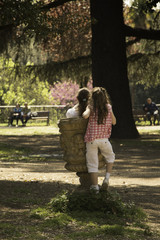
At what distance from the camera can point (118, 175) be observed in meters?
11.0

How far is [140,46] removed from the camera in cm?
2541

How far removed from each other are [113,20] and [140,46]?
17.6 ft

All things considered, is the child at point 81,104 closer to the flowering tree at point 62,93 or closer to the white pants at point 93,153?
the white pants at point 93,153

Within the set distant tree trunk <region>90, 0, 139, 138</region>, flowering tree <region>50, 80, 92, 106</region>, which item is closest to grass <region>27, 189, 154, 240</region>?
distant tree trunk <region>90, 0, 139, 138</region>

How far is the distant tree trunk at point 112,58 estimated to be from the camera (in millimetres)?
20203

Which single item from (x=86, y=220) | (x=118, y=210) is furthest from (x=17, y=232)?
(x=118, y=210)

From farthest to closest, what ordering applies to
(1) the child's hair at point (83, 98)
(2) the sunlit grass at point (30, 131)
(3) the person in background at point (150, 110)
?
(3) the person in background at point (150, 110)
(2) the sunlit grass at point (30, 131)
(1) the child's hair at point (83, 98)

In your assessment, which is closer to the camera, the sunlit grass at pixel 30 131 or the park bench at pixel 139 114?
the sunlit grass at pixel 30 131

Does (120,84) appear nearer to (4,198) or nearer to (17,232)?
(4,198)

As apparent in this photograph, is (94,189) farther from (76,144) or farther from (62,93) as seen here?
(62,93)

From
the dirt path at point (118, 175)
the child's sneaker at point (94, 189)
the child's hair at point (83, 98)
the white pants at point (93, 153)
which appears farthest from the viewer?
the dirt path at point (118, 175)

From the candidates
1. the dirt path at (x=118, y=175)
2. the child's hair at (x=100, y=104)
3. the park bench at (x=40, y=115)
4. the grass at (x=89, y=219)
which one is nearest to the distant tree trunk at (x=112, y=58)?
the dirt path at (x=118, y=175)

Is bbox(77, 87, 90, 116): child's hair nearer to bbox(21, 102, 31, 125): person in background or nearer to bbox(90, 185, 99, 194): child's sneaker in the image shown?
bbox(90, 185, 99, 194): child's sneaker

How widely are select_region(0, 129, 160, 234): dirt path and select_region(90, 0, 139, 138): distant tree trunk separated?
2751 mm
